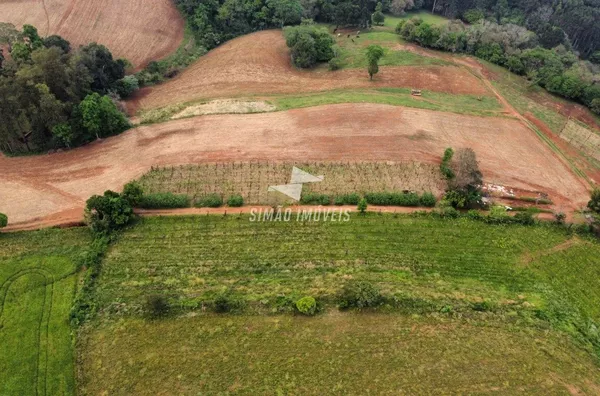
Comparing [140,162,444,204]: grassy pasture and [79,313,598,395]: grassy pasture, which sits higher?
[140,162,444,204]: grassy pasture

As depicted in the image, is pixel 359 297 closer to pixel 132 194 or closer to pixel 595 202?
pixel 132 194

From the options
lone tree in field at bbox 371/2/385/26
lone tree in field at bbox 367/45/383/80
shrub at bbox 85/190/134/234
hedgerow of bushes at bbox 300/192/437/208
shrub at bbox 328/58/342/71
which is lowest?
shrub at bbox 85/190/134/234

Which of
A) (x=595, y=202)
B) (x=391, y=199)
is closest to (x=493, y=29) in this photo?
(x=595, y=202)

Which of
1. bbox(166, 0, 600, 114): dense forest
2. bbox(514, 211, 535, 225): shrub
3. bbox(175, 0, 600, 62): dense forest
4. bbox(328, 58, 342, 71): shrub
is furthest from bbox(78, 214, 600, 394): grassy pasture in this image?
bbox(175, 0, 600, 62): dense forest

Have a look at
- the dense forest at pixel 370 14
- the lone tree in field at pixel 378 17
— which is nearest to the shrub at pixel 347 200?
the dense forest at pixel 370 14

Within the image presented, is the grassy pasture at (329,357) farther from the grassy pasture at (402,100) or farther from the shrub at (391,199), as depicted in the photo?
the grassy pasture at (402,100)

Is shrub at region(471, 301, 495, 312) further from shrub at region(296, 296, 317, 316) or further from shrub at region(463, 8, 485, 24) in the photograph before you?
shrub at region(463, 8, 485, 24)

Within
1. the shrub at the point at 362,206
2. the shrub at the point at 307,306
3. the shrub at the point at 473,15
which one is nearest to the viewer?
the shrub at the point at 307,306
